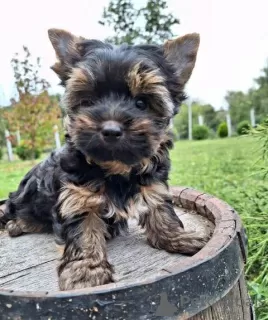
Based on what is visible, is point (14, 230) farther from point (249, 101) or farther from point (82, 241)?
point (249, 101)

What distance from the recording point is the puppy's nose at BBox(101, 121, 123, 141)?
5.71ft

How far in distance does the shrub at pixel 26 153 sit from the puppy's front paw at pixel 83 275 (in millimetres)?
10919

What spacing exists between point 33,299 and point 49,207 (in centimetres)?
93

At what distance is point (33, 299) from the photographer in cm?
139

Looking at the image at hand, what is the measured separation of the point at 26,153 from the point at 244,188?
9127 millimetres

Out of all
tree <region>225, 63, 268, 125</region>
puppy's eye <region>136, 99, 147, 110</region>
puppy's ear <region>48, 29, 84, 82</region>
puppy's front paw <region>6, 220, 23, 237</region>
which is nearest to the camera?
puppy's eye <region>136, 99, 147, 110</region>

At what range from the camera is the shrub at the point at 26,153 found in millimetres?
12688

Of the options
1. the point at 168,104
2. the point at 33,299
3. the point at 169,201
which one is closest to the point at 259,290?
the point at 169,201

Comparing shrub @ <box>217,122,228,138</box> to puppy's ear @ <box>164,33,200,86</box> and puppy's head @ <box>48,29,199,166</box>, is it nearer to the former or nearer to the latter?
puppy's ear @ <box>164,33,200,86</box>

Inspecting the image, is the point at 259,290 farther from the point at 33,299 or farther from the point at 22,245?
the point at 33,299

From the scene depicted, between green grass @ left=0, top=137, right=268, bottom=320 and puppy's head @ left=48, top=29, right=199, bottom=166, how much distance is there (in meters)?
0.67

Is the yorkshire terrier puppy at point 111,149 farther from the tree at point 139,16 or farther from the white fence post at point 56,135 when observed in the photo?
the white fence post at point 56,135

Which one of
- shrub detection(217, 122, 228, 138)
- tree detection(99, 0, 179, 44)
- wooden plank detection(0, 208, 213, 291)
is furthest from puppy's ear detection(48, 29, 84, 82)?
shrub detection(217, 122, 228, 138)

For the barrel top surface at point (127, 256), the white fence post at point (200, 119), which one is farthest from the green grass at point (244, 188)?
the white fence post at point (200, 119)
